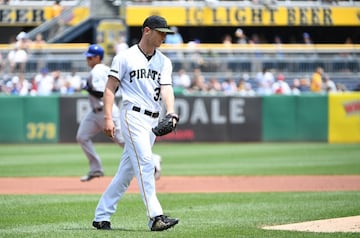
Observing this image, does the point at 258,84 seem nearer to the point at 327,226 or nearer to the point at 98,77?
A: the point at 98,77

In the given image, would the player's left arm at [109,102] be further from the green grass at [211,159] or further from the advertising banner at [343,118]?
the advertising banner at [343,118]

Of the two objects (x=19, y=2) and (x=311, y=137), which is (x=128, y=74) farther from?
(x=19, y=2)

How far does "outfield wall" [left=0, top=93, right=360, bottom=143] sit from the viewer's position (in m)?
22.7

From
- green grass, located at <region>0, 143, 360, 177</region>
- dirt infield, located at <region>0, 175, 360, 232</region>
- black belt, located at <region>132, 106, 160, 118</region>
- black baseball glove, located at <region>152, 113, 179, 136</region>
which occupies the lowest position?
green grass, located at <region>0, 143, 360, 177</region>

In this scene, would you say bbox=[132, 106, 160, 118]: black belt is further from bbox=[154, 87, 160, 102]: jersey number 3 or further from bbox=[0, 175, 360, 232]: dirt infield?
bbox=[0, 175, 360, 232]: dirt infield

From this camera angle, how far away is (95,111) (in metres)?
12.9

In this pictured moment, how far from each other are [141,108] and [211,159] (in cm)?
1088

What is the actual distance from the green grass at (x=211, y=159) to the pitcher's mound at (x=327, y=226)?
22.5 feet

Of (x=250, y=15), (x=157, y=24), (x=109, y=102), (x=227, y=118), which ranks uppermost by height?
(x=250, y=15)

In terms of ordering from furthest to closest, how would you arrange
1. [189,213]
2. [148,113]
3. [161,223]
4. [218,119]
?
[218,119]
[189,213]
[148,113]
[161,223]

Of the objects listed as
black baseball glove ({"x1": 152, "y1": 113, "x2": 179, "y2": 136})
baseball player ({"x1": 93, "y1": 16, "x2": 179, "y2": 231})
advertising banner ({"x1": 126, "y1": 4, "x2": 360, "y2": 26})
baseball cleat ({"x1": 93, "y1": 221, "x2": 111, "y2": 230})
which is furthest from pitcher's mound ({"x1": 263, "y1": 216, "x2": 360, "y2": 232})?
advertising banner ({"x1": 126, "y1": 4, "x2": 360, "y2": 26})

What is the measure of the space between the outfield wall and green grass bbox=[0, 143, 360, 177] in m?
0.53

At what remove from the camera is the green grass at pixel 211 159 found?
52.3 ft

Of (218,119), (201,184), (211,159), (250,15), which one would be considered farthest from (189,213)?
(250,15)
